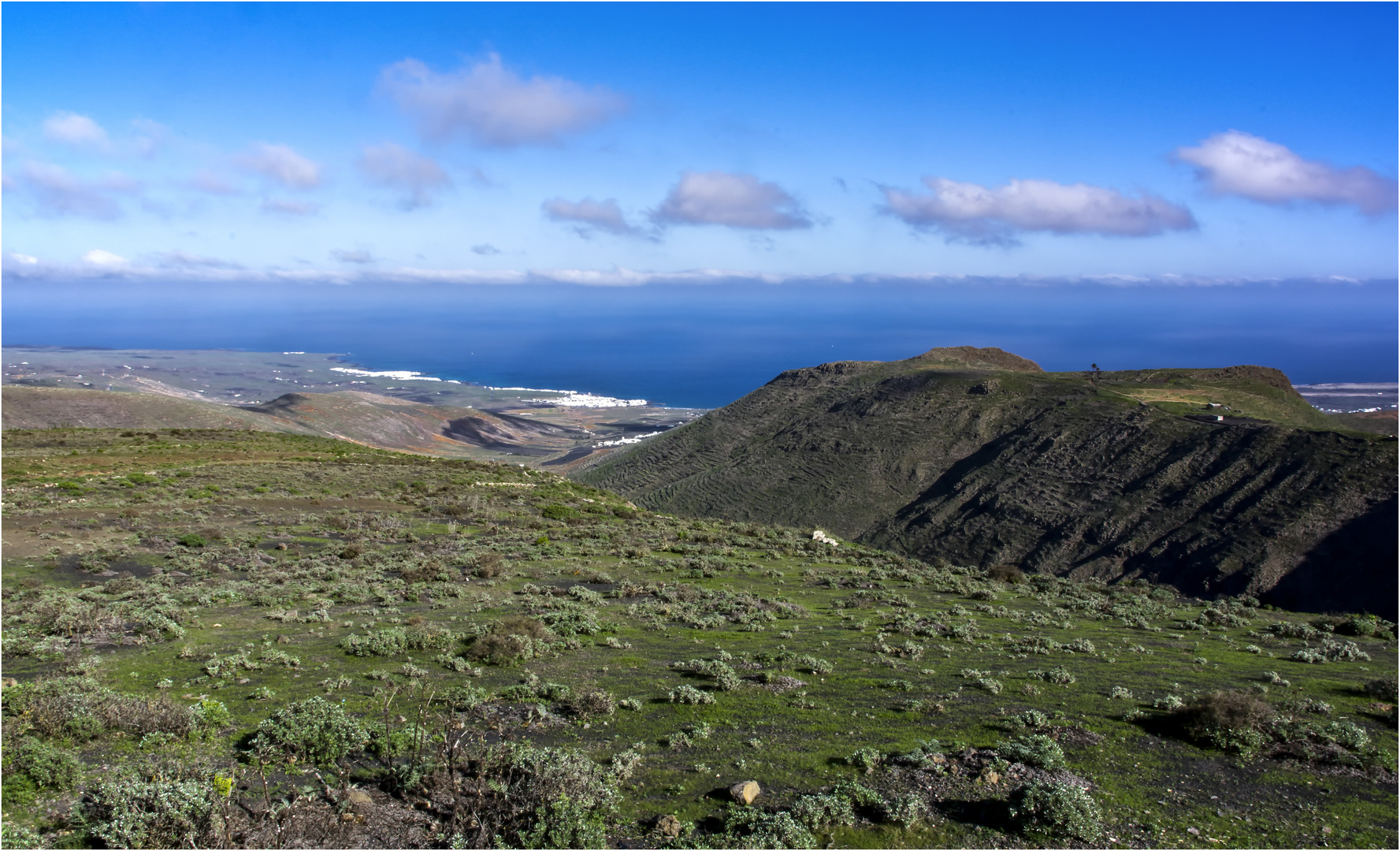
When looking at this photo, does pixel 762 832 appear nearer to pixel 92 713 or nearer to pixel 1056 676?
pixel 1056 676

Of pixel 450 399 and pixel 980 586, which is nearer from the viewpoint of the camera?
pixel 980 586

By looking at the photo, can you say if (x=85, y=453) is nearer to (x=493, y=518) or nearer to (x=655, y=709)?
(x=493, y=518)

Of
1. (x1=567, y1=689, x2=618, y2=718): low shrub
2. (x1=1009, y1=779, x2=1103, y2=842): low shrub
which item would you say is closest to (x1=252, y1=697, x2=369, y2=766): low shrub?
(x1=567, y1=689, x2=618, y2=718): low shrub

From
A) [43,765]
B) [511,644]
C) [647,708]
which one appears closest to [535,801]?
[647,708]

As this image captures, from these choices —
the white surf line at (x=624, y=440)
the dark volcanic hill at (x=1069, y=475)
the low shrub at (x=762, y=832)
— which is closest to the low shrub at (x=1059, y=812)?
the low shrub at (x=762, y=832)

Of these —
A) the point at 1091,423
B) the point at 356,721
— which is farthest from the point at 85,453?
the point at 1091,423

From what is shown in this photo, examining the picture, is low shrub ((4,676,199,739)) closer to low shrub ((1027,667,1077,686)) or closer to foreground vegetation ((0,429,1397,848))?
foreground vegetation ((0,429,1397,848))
